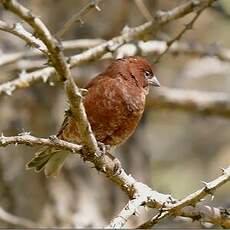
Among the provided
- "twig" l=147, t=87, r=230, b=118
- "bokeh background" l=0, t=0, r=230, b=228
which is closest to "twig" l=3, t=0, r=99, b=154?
"twig" l=147, t=87, r=230, b=118

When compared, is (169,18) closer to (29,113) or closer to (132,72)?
(132,72)

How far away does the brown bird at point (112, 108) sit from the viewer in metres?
4.26

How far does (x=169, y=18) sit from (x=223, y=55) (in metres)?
0.97

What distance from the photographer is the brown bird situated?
14.0 feet

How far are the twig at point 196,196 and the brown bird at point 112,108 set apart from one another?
0.97 metres

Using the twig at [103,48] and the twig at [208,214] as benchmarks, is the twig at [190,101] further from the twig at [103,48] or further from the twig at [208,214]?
the twig at [208,214]

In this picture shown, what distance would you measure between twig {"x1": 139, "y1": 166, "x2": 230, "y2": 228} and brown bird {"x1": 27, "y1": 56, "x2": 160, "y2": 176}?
0.97 metres

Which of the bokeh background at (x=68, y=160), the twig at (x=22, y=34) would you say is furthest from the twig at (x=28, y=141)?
the bokeh background at (x=68, y=160)

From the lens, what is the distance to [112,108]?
429 centimetres

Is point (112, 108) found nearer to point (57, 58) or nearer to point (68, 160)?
point (57, 58)

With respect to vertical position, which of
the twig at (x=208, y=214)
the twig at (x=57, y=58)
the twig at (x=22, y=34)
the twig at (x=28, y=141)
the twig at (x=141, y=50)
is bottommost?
the twig at (x=208, y=214)

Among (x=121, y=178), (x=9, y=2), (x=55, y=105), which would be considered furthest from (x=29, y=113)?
(x=9, y=2)

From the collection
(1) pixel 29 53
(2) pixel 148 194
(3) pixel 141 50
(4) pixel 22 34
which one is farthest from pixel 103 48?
(4) pixel 22 34

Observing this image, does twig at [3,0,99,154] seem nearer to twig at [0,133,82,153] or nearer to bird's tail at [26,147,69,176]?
twig at [0,133,82,153]
